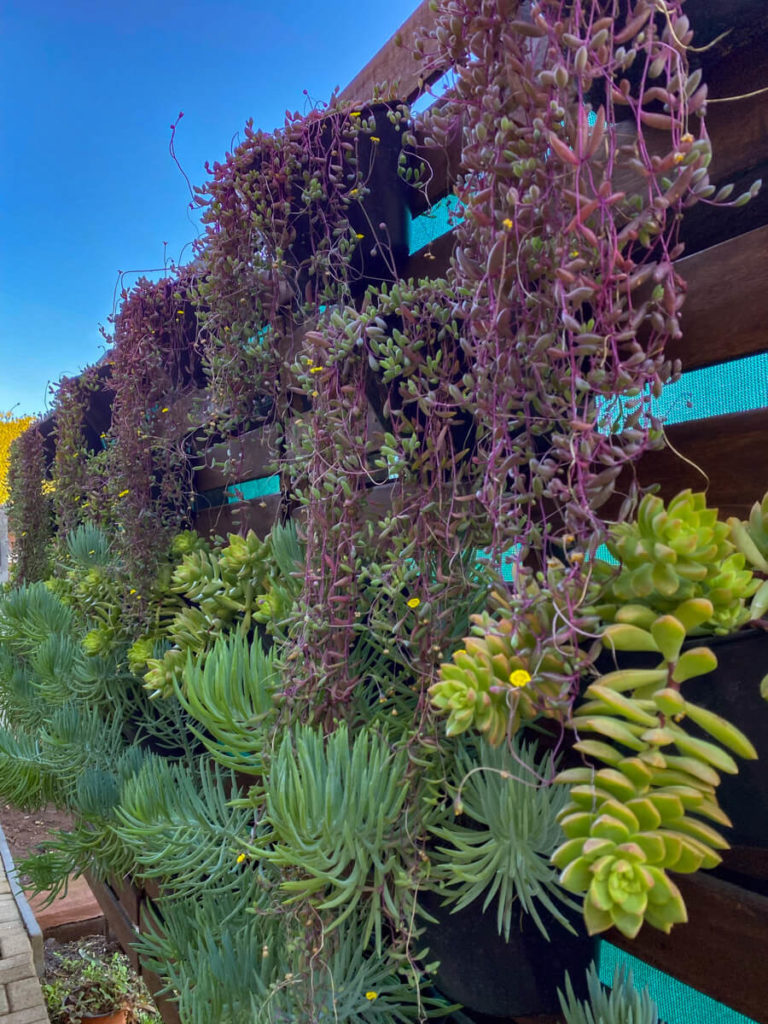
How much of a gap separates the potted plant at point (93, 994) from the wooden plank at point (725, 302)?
220 centimetres

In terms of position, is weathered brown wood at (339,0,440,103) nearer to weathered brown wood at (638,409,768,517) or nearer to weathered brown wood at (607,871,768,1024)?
weathered brown wood at (638,409,768,517)

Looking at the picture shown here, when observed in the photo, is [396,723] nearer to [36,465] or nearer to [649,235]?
[649,235]

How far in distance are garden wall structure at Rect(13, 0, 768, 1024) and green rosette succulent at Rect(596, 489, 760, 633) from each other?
0.12 meters

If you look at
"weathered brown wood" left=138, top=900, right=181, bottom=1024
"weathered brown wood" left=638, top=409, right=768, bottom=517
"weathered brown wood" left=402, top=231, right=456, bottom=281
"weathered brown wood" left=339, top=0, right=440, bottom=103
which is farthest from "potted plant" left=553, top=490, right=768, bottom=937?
"weathered brown wood" left=138, top=900, right=181, bottom=1024

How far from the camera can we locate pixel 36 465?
3.00m

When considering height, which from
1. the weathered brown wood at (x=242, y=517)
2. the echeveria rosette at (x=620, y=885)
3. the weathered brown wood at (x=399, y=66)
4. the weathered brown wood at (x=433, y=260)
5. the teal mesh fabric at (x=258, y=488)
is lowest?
the echeveria rosette at (x=620, y=885)

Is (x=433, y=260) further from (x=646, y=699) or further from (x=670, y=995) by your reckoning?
(x=670, y=995)

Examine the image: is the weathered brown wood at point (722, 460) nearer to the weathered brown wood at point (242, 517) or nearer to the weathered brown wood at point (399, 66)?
the weathered brown wood at point (399, 66)

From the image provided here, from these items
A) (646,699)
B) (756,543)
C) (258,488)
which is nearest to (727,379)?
(756,543)

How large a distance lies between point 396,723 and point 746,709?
39 cm

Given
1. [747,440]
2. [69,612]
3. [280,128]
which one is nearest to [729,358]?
[747,440]

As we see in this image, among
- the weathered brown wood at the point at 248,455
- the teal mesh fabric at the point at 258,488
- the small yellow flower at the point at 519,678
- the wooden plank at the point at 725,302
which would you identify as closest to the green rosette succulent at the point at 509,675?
the small yellow flower at the point at 519,678

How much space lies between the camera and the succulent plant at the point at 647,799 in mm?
367

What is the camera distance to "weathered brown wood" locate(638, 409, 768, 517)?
581 millimetres
